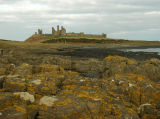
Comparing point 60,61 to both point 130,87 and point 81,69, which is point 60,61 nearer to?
point 81,69

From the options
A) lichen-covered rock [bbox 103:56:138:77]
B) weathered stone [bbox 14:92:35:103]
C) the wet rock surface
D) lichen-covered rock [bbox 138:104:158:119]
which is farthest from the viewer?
lichen-covered rock [bbox 103:56:138:77]

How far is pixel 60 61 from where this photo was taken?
23.1m

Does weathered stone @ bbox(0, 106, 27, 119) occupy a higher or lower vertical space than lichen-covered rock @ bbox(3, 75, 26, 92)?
lower

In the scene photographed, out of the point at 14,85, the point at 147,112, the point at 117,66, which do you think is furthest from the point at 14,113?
the point at 117,66

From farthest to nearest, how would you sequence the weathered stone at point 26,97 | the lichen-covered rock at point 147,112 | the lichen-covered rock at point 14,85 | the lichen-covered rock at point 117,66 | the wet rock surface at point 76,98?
1. the lichen-covered rock at point 117,66
2. the lichen-covered rock at point 14,85
3. the lichen-covered rock at point 147,112
4. the weathered stone at point 26,97
5. the wet rock surface at point 76,98

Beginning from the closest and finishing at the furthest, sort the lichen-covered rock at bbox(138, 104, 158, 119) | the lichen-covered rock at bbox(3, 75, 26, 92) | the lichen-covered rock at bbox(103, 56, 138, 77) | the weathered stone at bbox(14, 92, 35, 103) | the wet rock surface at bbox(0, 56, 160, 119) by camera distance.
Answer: the wet rock surface at bbox(0, 56, 160, 119) → the weathered stone at bbox(14, 92, 35, 103) → the lichen-covered rock at bbox(138, 104, 158, 119) → the lichen-covered rock at bbox(3, 75, 26, 92) → the lichen-covered rock at bbox(103, 56, 138, 77)

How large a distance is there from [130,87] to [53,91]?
4.07 m

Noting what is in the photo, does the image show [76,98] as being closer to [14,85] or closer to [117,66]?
[14,85]

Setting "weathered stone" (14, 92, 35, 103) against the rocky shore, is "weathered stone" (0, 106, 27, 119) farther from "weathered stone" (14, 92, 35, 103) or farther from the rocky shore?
"weathered stone" (14, 92, 35, 103)

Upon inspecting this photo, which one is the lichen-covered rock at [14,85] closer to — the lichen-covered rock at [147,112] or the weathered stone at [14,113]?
the weathered stone at [14,113]

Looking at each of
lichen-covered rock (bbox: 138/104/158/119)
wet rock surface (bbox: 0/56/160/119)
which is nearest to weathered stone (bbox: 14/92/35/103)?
wet rock surface (bbox: 0/56/160/119)

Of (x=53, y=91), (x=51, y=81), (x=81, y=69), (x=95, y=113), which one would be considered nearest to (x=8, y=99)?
(x=53, y=91)

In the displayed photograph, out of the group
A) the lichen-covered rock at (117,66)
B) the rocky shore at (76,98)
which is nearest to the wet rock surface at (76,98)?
the rocky shore at (76,98)

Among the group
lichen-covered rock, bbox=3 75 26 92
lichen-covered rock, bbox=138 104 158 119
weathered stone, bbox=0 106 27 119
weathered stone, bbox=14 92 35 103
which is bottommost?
lichen-covered rock, bbox=138 104 158 119
